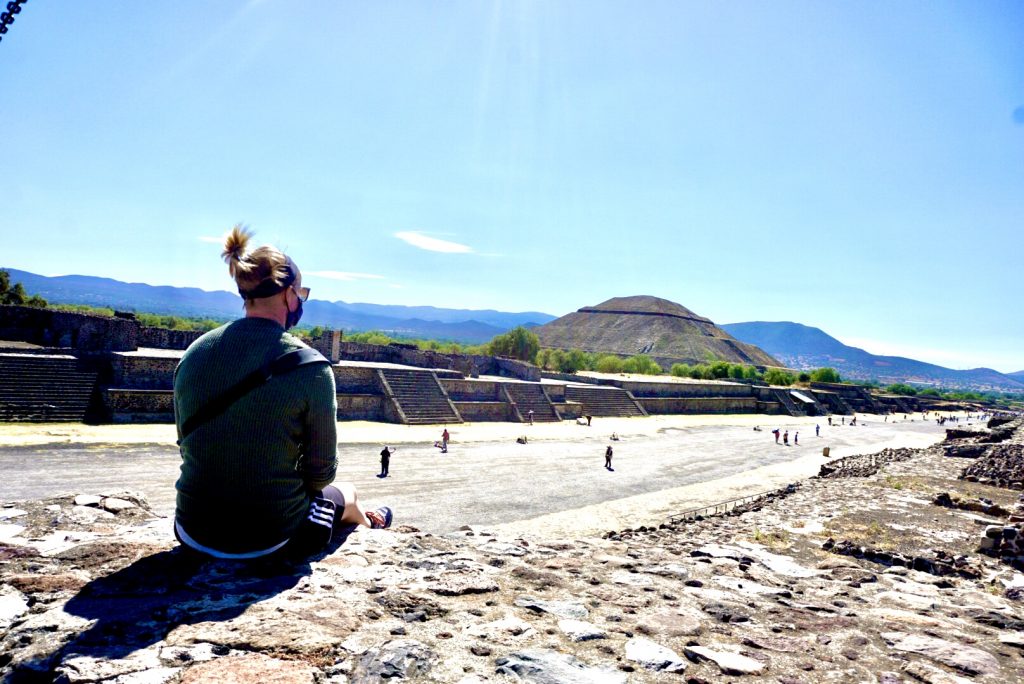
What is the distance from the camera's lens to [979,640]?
11.4 feet

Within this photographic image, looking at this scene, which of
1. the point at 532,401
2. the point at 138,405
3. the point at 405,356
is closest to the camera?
the point at 138,405

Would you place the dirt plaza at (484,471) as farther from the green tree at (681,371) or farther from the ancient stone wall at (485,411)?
the green tree at (681,371)

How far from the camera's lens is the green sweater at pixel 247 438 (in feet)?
8.24

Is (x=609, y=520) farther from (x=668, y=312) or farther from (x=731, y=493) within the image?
(x=668, y=312)

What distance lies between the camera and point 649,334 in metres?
137

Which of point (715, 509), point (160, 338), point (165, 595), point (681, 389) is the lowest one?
point (715, 509)

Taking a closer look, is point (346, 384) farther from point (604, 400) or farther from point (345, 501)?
point (345, 501)

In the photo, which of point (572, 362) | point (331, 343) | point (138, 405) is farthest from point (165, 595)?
point (572, 362)

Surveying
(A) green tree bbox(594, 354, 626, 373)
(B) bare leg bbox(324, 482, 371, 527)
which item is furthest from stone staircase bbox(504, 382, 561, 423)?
(A) green tree bbox(594, 354, 626, 373)

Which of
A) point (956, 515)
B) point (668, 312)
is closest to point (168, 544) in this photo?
point (956, 515)

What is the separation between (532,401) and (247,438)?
33.4 m

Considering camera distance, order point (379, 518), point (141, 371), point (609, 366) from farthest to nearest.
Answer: point (609, 366) → point (141, 371) → point (379, 518)

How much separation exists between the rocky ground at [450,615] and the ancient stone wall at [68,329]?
2409 centimetres

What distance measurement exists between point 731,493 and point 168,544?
1881cm
